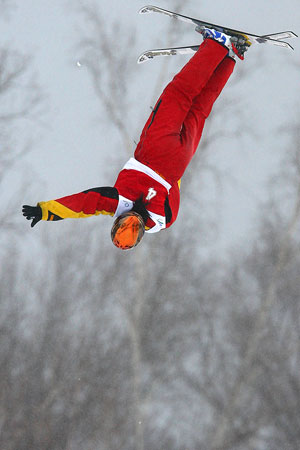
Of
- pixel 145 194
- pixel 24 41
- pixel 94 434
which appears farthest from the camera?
pixel 24 41

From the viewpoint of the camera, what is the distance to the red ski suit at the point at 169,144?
4.41 m

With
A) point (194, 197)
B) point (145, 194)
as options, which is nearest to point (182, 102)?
point (145, 194)

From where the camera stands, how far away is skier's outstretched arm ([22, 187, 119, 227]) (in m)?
3.94

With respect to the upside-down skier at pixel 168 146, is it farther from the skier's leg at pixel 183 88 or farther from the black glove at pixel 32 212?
A: the black glove at pixel 32 212

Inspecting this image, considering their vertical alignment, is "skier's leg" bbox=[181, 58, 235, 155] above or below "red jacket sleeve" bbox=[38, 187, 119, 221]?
above

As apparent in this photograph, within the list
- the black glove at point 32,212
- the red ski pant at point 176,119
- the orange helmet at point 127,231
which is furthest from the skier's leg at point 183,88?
the black glove at point 32,212

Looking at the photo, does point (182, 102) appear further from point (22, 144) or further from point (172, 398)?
point (172, 398)

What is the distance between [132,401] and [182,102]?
527 centimetres

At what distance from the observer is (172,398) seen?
8.66 m

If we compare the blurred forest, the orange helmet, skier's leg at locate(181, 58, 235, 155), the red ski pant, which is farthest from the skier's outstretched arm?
the blurred forest

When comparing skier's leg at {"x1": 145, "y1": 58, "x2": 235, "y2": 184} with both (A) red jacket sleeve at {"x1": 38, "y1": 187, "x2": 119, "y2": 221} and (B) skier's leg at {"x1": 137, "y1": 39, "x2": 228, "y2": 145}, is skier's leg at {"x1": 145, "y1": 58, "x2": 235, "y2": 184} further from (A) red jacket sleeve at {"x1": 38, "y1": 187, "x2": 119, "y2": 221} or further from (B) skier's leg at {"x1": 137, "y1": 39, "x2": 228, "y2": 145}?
(A) red jacket sleeve at {"x1": 38, "y1": 187, "x2": 119, "y2": 221}

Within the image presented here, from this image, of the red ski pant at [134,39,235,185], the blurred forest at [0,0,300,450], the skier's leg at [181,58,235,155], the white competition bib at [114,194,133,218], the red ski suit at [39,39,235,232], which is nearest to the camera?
the white competition bib at [114,194,133,218]

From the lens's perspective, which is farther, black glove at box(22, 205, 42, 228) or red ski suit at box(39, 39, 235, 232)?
red ski suit at box(39, 39, 235, 232)

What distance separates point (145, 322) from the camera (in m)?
8.77
